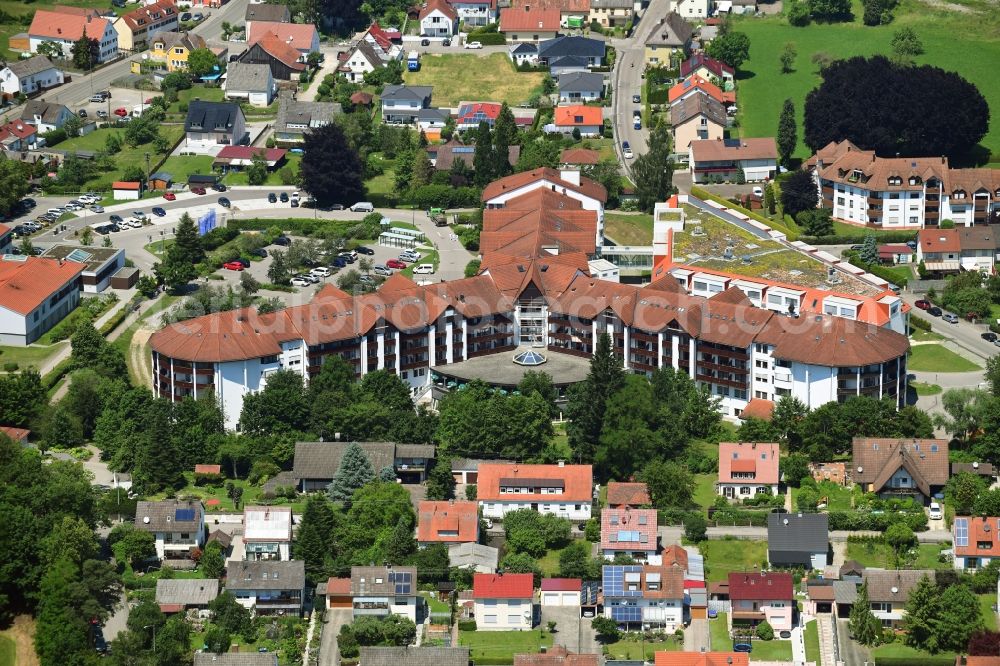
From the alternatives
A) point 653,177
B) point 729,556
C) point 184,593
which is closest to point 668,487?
point 729,556

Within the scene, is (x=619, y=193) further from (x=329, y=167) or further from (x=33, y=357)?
(x=33, y=357)

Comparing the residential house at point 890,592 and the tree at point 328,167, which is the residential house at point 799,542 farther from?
the tree at point 328,167

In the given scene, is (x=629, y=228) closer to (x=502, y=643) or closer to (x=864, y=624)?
(x=864, y=624)

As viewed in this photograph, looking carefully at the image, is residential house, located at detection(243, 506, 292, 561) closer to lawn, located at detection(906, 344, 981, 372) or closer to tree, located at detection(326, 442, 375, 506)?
tree, located at detection(326, 442, 375, 506)

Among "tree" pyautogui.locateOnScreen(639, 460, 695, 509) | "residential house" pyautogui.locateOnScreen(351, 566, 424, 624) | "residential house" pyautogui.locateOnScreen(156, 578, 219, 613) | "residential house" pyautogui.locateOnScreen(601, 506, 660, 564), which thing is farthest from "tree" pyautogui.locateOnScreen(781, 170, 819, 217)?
"residential house" pyautogui.locateOnScreen(156, 578, 219, 613)

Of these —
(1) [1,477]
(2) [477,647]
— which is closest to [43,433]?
(1) [1,477]
